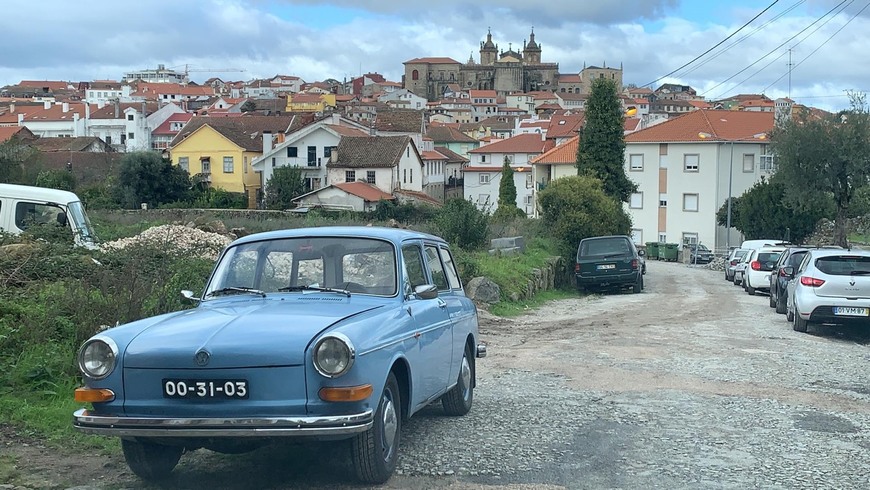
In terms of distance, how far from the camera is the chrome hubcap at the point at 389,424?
654cm

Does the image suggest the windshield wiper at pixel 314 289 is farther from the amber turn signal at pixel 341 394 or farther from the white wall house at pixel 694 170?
the white wall house at pixel 694 170

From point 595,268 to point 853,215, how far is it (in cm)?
3987

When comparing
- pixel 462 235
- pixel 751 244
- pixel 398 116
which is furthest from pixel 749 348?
pixel 398 116

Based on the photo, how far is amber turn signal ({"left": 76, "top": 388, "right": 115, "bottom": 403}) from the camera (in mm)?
6148

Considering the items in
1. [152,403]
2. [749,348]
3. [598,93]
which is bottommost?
[749,348]

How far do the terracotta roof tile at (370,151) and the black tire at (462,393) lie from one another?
196 ft

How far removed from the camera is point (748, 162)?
71.4 m

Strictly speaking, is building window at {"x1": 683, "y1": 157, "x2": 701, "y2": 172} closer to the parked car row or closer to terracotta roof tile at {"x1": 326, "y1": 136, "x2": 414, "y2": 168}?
terracotta roof tile at {"x1": 326, "y1": 136, "x2": 414, "y2": 168}

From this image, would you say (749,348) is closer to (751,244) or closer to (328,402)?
(328,402)

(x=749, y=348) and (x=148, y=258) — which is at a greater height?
(x=148, y=258)

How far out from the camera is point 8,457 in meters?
7.17

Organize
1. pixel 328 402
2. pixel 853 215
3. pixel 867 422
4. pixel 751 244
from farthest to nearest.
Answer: pixel 853 215, pixel 751 244, pixel 867 422, pixel 328 402

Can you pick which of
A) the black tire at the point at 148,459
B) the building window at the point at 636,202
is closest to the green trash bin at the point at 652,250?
the building window at the point at 636,202

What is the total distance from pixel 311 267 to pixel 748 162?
68513 mm
